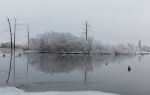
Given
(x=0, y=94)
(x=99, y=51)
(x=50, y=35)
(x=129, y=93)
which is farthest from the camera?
(x=50, y=35)

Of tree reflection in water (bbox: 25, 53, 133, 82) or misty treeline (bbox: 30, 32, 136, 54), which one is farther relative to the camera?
misty treeline (bbox: 30, 32, 136, 54)

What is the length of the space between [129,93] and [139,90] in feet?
3.88

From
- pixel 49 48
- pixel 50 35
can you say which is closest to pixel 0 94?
pixel 49 48

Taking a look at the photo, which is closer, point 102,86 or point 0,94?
point 0,94

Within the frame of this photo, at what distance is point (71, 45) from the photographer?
73.3 meters

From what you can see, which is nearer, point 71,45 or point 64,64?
point 64,64

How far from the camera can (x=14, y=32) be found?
6194 cm

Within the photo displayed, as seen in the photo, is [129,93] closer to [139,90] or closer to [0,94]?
[139,90]

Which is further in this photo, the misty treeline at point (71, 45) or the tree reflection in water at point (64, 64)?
the misty treeline at point (71, 45)

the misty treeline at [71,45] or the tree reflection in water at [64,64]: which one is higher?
the misty treeline at [71,45]

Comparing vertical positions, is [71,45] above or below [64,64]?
above

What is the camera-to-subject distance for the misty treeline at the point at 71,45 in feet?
233

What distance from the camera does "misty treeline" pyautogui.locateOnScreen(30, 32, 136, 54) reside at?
71.1 metres

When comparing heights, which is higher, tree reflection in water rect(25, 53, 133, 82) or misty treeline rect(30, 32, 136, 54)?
misty treeline rect(30, 32, 136, 54)
